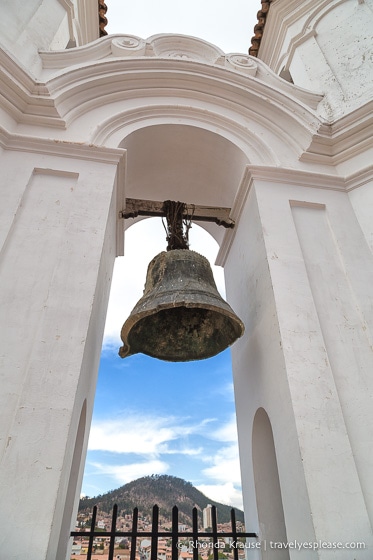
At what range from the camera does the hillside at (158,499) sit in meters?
2.17

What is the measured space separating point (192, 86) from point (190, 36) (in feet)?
4.91

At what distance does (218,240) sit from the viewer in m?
4.36

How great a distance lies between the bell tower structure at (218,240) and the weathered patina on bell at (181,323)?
26 cm

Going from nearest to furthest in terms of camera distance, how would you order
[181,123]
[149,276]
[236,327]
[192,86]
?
[236,327] → [149,276] → [181,123] → [192,86]

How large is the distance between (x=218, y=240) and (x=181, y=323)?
71.3 inches

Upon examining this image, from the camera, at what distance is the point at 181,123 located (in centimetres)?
350

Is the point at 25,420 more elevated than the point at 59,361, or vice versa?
the point at 59,361

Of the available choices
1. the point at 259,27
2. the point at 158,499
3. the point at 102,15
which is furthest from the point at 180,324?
the point at 102,15

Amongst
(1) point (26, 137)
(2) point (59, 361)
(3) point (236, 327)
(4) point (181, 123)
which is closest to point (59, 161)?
(1) point (26, 137)

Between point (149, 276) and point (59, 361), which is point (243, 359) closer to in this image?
point (149, 276)

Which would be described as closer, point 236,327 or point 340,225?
point 236,327

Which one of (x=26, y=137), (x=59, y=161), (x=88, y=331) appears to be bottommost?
(x=88, y=331)

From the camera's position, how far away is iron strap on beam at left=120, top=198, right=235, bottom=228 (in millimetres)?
3219

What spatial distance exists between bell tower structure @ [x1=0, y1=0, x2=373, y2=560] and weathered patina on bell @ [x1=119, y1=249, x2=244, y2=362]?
26cm
